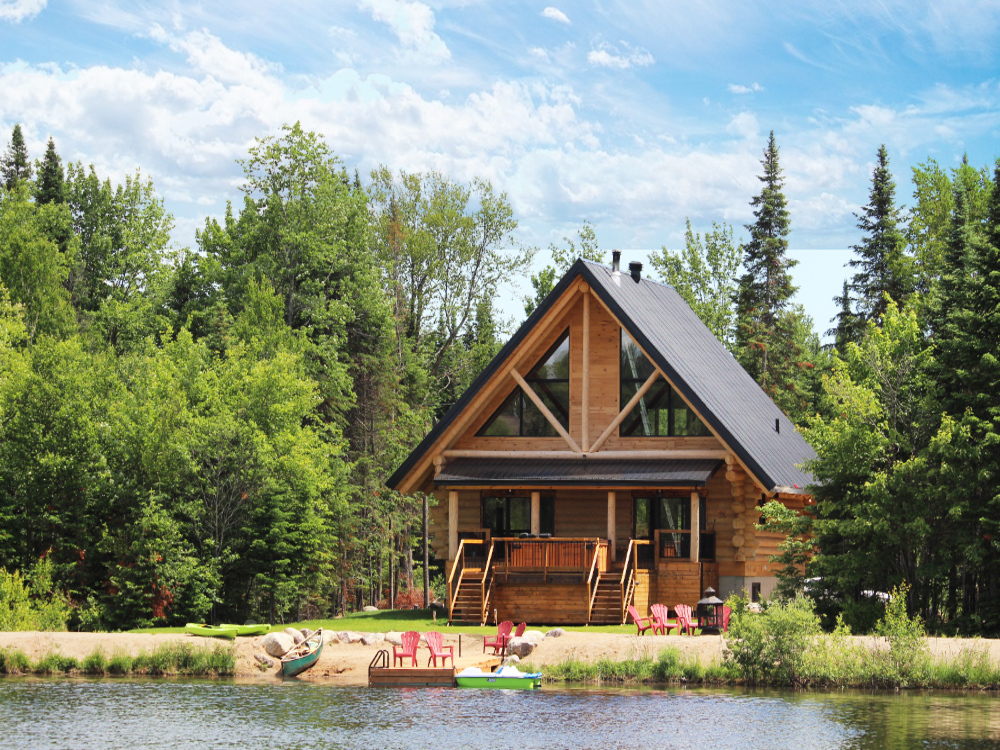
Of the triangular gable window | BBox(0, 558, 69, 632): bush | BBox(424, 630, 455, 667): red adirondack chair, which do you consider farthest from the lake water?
the triangular gable window

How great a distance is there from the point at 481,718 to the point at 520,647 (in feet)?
18.1

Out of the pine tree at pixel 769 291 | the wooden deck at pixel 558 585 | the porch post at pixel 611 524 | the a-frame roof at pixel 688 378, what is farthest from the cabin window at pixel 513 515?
the pine tree at pixel 769 291

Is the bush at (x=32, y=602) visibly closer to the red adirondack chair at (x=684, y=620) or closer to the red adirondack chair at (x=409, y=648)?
the red adirondack chair at (x=409, y=648)

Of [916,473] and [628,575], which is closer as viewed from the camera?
[916,473]

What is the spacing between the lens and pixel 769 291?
199 ft

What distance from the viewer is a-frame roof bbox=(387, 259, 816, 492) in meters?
32.1

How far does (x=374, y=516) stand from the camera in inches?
1966

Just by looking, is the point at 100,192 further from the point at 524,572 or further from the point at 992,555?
the point at 992,555

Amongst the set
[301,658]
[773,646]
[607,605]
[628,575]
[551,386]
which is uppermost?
[551,386]

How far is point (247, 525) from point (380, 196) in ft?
79.4

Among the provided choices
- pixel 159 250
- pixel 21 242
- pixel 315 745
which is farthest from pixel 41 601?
pixel 159 250

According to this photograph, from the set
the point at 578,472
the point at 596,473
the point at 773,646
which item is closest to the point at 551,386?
the point at 578,472

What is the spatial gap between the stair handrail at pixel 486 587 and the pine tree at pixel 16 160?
35800mm

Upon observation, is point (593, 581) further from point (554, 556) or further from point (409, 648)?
point (409, 648)
